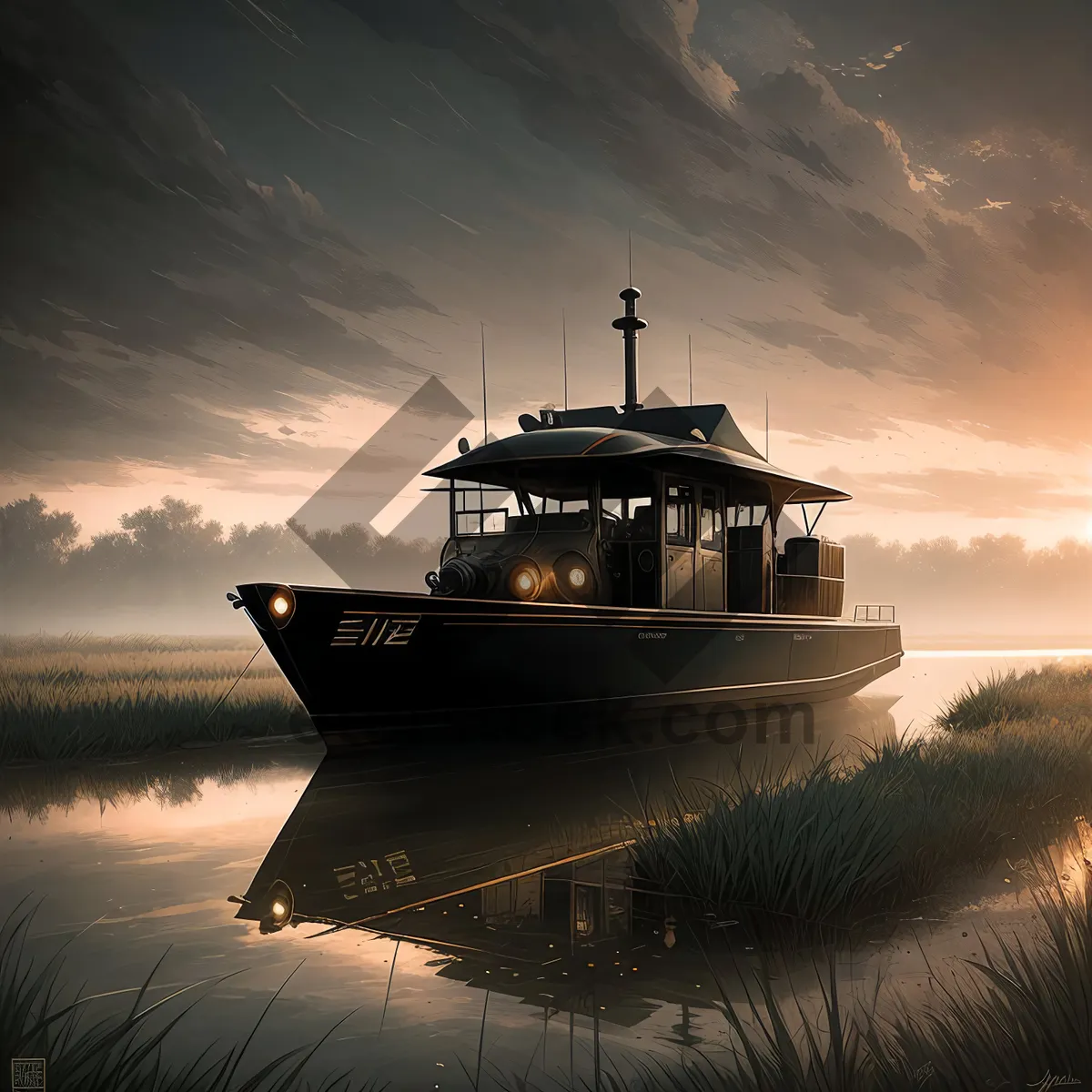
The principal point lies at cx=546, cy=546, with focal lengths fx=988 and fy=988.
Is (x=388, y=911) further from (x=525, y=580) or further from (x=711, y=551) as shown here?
(x=711, y=551)

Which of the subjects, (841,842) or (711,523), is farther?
(711,523)

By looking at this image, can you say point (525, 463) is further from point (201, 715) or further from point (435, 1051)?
point (435, 1051)

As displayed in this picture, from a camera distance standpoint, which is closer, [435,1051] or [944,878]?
[435,1051]

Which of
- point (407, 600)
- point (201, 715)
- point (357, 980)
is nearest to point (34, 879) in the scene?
point (357, 980)

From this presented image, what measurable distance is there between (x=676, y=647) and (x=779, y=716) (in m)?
4.16

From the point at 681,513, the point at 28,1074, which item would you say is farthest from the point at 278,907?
the point at 681,513

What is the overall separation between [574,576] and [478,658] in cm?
257

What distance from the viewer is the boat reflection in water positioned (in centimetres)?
393

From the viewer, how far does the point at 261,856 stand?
6.18 meters

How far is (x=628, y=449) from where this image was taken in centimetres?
1256

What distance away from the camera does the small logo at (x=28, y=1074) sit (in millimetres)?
2736

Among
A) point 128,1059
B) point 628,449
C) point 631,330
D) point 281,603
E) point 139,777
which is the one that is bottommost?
point 139,777

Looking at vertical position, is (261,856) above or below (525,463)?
below

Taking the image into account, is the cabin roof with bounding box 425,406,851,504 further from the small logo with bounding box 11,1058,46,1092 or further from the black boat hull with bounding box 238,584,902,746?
the small logo with bounding box 11,1058,46,1092
